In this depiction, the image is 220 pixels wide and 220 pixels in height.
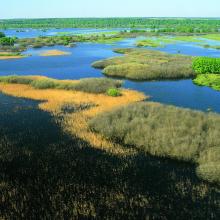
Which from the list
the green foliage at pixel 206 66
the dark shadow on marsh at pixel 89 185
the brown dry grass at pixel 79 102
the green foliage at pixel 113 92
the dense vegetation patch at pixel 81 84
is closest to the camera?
the dark shadow on marsh at pixel 89 185

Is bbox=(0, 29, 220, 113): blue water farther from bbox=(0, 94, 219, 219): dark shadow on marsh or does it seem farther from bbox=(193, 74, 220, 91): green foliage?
bbox=(0, 94, 219, 219): dark shadow on marsh

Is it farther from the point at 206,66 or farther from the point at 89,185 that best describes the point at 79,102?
the point at 206,66

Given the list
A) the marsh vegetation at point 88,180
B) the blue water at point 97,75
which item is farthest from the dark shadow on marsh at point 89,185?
the blue water at point 97,75

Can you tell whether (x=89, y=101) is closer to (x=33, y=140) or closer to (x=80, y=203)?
(x=33, y=140)

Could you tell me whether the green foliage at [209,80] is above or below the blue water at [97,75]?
above

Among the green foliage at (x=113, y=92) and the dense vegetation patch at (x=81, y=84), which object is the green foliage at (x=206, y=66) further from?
the green foliage at (x=113, y=92)

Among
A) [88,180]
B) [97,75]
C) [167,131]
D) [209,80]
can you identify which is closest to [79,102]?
[167,131]

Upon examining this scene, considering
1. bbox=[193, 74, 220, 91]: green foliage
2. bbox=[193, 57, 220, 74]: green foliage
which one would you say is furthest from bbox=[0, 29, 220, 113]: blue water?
bbox=[193, 57, 220, 74]: green foliage
